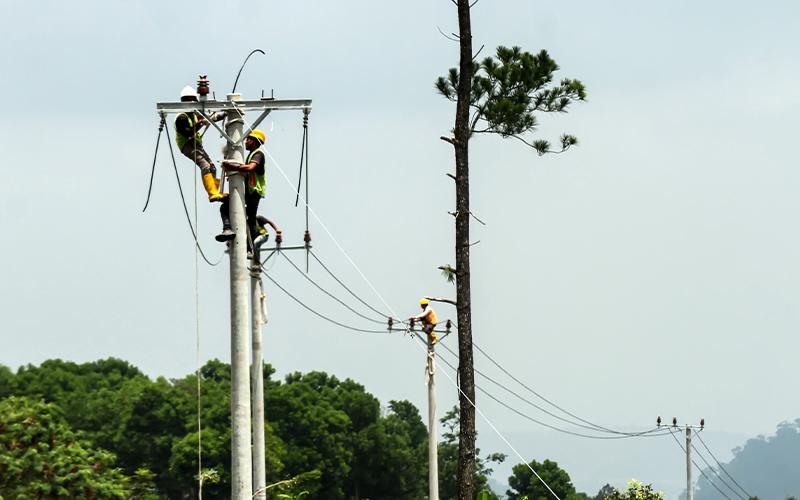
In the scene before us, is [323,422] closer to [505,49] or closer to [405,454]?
[405,454]

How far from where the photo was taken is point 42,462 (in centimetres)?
4094

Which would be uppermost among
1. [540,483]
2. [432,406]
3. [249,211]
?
[540,483]

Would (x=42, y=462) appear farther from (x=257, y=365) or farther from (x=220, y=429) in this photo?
(x=220, y=429)

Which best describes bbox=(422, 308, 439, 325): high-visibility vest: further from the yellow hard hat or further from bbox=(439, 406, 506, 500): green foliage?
Answer: bbox=(439, 406, 506, 500): green foliage

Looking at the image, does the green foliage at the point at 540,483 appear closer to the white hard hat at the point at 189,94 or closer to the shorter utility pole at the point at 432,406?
the shorter utility pole at the point at 432,406

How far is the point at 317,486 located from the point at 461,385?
185 ft

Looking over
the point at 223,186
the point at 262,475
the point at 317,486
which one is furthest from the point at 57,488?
the point at 317,486

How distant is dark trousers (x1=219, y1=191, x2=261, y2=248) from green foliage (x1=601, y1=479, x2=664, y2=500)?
38.2 metres

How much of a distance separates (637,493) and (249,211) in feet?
131

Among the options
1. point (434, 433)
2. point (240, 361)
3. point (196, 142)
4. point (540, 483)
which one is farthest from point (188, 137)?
point (540, 483)

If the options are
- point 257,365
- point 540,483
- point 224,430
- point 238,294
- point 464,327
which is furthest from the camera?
point 540,483

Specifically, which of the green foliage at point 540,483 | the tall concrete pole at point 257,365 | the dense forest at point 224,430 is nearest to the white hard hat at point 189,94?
the tall concrete pole at point 257,365

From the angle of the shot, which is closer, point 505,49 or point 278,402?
point 505,49

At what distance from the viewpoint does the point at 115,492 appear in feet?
140
